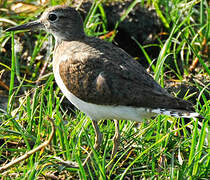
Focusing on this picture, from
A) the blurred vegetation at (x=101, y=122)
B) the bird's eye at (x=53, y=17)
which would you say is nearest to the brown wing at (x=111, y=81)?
the blurred vegetation at (x=101, y=122)

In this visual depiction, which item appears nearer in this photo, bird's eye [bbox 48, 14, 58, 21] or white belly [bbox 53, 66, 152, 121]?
white belly [bbox 53, 66, 152, 121]

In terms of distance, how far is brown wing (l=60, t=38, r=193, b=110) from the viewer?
4.07 m

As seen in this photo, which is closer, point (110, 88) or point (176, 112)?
point (176, 112)

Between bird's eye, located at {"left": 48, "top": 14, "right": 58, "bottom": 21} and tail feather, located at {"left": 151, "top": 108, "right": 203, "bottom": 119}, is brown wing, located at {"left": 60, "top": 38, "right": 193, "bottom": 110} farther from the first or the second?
bird's eye, located at {"left": 48, "top": 14, "right": 58, "bottom": 21}

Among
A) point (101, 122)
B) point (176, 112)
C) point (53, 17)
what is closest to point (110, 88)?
point (176, 112)

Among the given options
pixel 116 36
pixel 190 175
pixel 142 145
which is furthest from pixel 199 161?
pixel 116 36

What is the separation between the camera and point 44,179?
4.22m

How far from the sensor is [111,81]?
4.17 m

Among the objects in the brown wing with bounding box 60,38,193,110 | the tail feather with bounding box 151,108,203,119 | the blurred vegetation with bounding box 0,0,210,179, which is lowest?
the blurred vegetation with bounding box 0,0,210,179

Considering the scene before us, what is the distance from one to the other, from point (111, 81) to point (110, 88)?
0.23ft

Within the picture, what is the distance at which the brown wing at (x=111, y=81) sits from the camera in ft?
13.4

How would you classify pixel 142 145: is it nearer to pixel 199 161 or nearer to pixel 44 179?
pixel 199 161

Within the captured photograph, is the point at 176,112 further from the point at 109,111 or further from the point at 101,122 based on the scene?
the point at 101,122

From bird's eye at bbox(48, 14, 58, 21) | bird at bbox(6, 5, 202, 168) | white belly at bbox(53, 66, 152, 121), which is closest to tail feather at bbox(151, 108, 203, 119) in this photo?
bird at bbox(6, 5, 202, 168)
